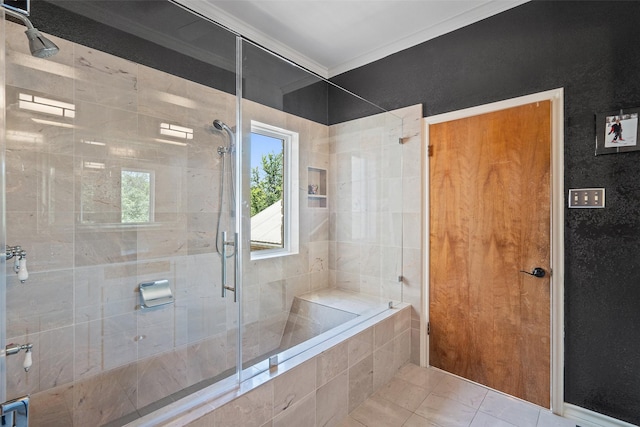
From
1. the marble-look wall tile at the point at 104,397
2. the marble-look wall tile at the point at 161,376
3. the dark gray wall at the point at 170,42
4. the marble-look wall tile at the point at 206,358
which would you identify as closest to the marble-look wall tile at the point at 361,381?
the marble-look wall tile at the point at 206,358

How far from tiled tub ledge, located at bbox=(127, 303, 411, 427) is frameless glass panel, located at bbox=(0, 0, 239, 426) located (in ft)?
1.39

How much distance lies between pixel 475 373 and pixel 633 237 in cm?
134

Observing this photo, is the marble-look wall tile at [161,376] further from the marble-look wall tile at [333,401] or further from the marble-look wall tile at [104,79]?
the marble-look wall tile at [104,79]

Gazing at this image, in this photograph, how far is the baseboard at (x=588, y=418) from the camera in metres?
1.70

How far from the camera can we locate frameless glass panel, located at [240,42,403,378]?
2.26 m

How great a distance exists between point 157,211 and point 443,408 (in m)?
2.29

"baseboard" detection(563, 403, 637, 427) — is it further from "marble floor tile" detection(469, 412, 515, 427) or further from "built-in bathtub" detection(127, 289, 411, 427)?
"built-in bathtub" detection(127, 289, 411, 427)

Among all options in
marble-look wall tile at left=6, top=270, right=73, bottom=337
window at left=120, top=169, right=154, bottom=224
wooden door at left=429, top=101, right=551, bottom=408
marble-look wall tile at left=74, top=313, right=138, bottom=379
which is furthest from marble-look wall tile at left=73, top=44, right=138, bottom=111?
wooden door at left=429, top=101, right=551, bottom=408

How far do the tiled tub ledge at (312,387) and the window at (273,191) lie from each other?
917mm

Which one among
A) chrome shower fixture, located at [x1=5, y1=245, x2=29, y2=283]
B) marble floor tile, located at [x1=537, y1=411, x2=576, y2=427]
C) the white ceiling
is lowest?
marble floor tile, located at [x1=537, y1=411, x2=576, y2=427]

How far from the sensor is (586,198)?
177 cm

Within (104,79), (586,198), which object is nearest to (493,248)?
(586,198)

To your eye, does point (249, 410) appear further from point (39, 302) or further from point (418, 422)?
point (39, 302)

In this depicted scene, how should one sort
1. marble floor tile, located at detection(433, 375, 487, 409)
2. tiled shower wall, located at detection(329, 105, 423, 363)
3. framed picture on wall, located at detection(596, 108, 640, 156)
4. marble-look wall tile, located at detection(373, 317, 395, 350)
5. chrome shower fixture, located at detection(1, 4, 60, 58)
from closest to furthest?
chrome shower fixture, located at detection(1, 4, 60, 58) → framed picture on wall, located at detection(596, 108, 640, 156) → marble floor tile, located at detection(433, 375, 487, 409) → marble-look wall tile, located at detection(373, 317, 395, 350) → tiled shower wall, located at detection(329, 105, 423, 363)
